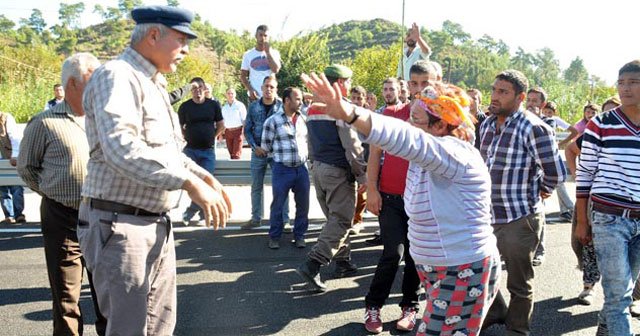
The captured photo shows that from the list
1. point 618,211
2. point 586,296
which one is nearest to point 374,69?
point 586,296

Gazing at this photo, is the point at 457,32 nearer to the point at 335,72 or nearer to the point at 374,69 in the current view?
the point at 374,69

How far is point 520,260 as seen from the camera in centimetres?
408

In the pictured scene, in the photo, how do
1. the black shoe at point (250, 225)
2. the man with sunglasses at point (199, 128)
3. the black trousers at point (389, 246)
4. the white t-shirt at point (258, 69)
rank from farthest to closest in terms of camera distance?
the white t-shirt at point (258, 69) < the man with sunglasses at point (199, 128) < the black shoe at point (250, 225) < the black trousers at point (389, 246)

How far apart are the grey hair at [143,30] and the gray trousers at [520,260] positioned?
2.70 metres

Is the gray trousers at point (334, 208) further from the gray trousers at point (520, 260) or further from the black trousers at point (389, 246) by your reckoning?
the gray trousers at point (520, 260)

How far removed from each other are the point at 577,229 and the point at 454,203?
182 centimetres

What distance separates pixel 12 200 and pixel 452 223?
752 centimetres

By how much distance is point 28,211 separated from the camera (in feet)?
29.4

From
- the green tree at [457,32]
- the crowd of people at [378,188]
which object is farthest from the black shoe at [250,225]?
the green tree at [457,32]

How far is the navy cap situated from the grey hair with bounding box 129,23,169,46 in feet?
0.05

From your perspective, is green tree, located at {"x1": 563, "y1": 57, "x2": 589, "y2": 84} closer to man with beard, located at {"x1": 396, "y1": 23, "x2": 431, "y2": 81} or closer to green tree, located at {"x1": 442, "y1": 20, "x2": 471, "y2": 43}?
green tree, located at {"x1": 442, "y1": 20, "x2": 471, "y2": 43}

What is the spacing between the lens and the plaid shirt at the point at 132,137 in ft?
7.77

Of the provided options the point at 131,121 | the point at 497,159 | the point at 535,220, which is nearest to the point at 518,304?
the point at 535,220

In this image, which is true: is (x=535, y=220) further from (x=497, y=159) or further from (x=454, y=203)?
(x=454, y=203)
